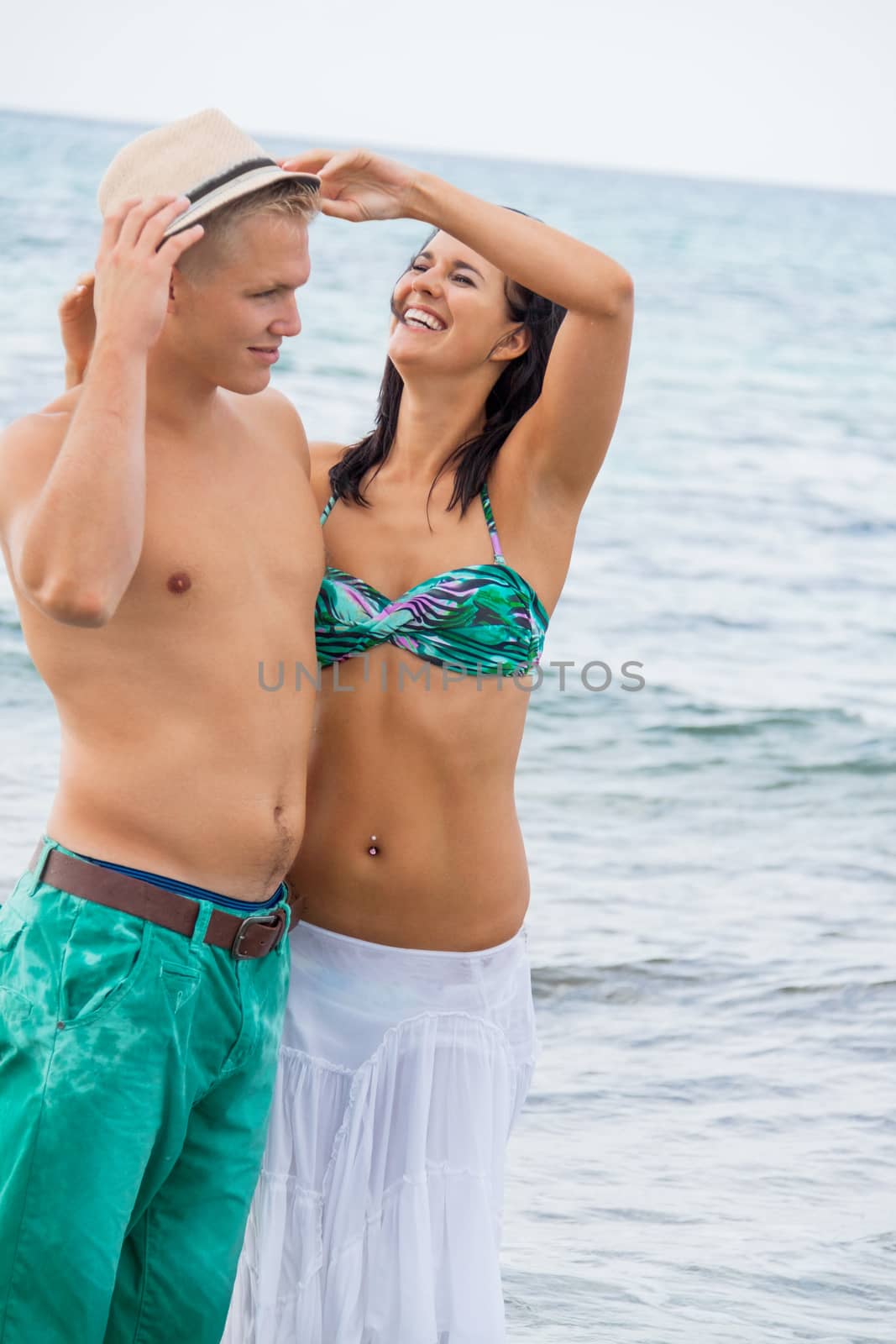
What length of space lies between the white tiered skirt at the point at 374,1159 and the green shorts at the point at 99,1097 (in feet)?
1.33

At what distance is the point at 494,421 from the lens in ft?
10.6

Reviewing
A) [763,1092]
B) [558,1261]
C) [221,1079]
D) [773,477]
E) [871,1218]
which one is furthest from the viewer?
[773,477]

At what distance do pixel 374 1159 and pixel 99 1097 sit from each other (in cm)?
74

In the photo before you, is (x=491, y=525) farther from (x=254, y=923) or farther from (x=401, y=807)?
(x=254, y=923)

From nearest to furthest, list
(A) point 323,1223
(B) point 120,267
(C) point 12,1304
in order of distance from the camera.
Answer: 1. (B) point 120,267
2. (C) point 12,1304
3. (A) point 323,1223

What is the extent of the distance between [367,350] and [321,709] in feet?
58.2

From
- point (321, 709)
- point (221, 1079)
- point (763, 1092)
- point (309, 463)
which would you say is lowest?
point (763, 1092)

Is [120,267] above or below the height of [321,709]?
above

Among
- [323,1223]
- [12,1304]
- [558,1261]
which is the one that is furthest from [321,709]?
[558,1261]

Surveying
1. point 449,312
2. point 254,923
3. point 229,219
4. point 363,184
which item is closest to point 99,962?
point 254,923

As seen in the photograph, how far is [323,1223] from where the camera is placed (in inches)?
116

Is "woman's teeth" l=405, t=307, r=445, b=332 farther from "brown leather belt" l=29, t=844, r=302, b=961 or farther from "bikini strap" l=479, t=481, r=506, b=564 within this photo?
"brown leather belt" l=29, t=844, r=302, b=961

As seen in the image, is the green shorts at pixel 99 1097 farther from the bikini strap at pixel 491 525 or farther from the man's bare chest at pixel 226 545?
the bikini strap at pixel 491 525

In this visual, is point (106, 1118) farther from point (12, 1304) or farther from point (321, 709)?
point (321, 709)
